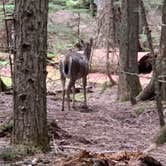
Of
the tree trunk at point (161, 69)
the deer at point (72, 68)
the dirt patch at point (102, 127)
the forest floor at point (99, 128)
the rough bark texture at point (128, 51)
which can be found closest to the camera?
the forest floor at point (99, 128)

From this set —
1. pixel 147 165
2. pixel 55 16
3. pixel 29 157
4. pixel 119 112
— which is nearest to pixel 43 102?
pixel 29 157

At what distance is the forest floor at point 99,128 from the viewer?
762 centimetres

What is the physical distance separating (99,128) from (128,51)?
17.1 ft

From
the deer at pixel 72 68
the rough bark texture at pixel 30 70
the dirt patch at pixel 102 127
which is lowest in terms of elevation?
the dirt patch at pixel 102 127

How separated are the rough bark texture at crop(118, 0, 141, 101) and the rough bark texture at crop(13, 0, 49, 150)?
8711 mm

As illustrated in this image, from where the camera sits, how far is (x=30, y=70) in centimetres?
688

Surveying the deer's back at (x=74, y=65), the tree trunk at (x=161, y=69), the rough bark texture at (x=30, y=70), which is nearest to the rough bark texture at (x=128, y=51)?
the tree trunk at (x=161, y=69)

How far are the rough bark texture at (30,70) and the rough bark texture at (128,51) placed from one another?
871 cm

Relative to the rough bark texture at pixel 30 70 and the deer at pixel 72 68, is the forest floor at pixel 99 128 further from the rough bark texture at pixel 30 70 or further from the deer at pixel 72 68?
the deer at pixel 72 68

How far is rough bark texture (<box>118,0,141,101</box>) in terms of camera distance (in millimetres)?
15766

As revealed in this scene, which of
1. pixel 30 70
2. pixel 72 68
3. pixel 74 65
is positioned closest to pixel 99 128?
pixel 72 68

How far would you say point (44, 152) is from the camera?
703 cm

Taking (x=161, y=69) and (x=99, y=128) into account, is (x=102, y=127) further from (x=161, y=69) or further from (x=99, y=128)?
(x=161, y=69)

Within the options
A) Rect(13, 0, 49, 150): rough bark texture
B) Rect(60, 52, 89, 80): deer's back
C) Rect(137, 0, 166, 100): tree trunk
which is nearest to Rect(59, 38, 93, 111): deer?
Rect(60, 52, 89, 80): deer's back
